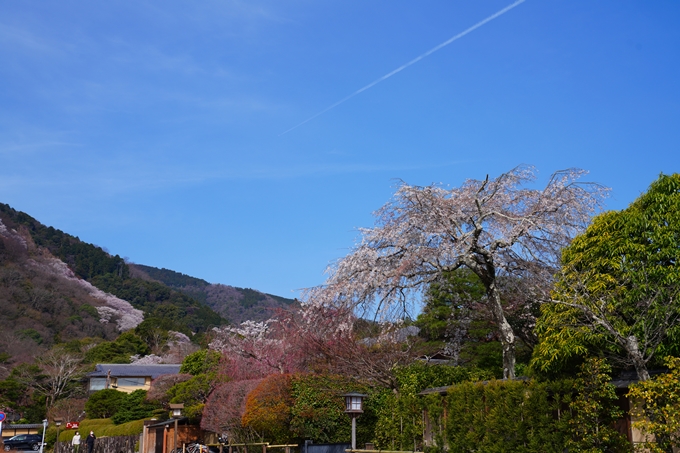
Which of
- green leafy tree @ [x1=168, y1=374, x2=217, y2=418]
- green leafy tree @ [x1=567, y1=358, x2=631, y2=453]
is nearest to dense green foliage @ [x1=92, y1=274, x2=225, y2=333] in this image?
green leafy tree @ [x1=168, y1=374, x2=217, y2=418]

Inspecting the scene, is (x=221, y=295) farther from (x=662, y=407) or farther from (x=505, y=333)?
(x=662, y=407)

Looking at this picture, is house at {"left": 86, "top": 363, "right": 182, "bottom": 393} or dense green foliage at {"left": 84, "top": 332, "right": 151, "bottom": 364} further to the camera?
dense green foliage at {"left": 84, "top": 332, "right": 151, "bottom": 364}

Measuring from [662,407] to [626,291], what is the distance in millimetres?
1913

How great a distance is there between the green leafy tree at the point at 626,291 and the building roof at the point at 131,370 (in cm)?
4045

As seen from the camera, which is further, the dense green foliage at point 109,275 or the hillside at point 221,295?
the hillside at point 221,295

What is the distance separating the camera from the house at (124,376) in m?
44.0

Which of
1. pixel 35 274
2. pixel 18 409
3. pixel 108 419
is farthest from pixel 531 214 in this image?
pixel 35 274

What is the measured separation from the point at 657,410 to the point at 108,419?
31.6m

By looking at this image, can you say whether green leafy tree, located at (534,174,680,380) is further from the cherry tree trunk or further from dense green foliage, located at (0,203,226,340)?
dense green foliage, located at (0,203,226,340)

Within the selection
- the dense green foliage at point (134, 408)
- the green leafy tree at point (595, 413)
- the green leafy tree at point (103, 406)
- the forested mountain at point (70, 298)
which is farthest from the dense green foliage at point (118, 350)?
the green leafy tree at point (595, 413)

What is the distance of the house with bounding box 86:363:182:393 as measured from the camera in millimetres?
43969

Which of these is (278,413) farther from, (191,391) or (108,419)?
(108,419)

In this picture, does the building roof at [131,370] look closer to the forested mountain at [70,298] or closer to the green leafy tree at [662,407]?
the forested mountain at [70,298]

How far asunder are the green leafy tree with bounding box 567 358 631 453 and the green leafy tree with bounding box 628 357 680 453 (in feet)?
2.13
